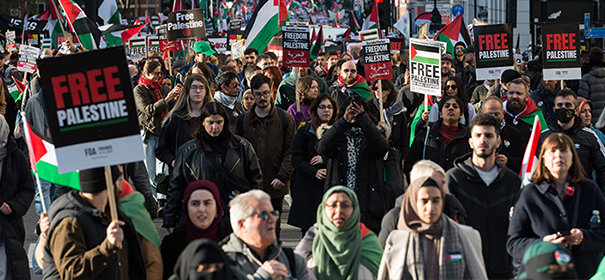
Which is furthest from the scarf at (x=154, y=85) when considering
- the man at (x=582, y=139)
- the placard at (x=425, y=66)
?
the man at (x=582, y=139)

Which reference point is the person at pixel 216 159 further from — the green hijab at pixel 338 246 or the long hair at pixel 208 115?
the green hijab at pixel 338 246

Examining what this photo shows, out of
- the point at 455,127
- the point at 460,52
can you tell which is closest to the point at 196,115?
the point at 455,127

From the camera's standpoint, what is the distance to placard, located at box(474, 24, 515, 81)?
12.8 meters

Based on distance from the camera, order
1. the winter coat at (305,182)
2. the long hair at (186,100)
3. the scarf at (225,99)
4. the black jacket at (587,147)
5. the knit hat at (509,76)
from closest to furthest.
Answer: the black jacket at (587,147)
the winter coat at (305,182)
the long hair at (186,100)
the scarf at (225,99)
the knit hat at (509,76)

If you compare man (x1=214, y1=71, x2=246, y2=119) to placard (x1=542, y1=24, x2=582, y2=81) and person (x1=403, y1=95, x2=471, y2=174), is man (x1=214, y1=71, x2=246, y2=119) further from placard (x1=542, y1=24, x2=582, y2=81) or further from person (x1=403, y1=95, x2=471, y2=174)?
placard (x1=542, y1=24, x2=582, y2=81)

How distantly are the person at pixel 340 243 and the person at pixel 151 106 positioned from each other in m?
5.49

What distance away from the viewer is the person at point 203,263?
4.52m

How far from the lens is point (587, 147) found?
829cm

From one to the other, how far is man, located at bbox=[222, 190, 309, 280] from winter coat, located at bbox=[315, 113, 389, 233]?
303 centimetres

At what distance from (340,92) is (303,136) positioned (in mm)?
2651

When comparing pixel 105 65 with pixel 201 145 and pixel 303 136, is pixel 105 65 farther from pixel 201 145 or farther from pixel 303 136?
pixel 303 136

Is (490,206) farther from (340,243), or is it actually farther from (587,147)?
(587,147)

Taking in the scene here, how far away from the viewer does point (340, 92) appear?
11.6 metres

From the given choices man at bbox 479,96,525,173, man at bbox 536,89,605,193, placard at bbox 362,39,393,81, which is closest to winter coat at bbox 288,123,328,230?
man at bbox 479,96,525,173
